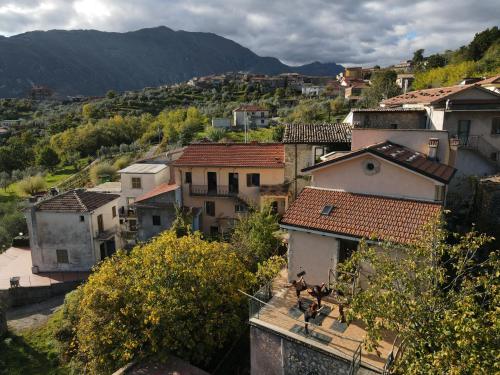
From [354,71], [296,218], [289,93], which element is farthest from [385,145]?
[354,71]

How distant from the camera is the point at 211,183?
30266mm

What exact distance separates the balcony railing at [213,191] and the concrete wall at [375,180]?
13.4 m

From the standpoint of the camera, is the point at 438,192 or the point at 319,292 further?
the point at 438,192

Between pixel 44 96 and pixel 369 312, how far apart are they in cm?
20539

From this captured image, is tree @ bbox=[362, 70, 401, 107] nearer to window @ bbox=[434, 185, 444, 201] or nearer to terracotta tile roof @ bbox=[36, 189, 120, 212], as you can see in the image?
terracotta tile roof @ bbox=[36, 189, 120, 212]

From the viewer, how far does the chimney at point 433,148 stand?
17856mm

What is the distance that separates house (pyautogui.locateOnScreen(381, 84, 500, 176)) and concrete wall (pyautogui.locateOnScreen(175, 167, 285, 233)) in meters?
12.6

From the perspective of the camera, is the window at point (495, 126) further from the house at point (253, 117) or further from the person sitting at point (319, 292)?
the house at point (253, 117)

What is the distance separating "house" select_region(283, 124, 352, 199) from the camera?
1013 inches

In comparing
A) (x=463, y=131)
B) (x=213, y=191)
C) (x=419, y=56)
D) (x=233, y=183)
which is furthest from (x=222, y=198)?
(x=419, y=56)

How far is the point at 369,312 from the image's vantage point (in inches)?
342

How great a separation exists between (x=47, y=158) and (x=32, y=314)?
55.4 meters

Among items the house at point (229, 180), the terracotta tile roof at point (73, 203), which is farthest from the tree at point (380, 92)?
the terracotta tile roof at point (73, 203)

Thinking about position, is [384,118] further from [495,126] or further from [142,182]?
[142,182]
